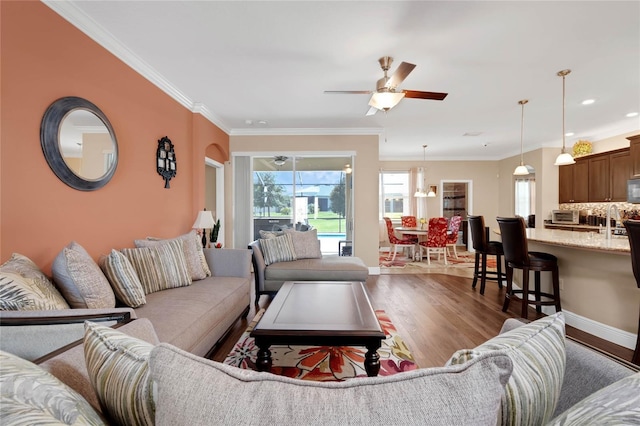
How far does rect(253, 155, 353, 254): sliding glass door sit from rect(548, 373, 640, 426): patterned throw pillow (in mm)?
5161

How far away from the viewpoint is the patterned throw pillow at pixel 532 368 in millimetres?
590

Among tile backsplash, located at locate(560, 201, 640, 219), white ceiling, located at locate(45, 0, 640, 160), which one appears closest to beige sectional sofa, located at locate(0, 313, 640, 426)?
white ceiling, located at locate(45, 0, 640, 160)

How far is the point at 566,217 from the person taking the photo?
20.8ft

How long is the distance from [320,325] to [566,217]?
699 cm

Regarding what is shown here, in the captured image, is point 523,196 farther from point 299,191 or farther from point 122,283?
point 122,283

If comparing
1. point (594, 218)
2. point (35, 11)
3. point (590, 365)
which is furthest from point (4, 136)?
point (594, 218)

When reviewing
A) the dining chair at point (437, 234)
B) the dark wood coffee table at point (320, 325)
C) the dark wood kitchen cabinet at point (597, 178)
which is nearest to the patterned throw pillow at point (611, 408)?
the dark wood coffee table at point (320, 325)

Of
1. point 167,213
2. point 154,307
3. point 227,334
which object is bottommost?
point 227,334

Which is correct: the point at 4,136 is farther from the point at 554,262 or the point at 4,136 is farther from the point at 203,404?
the point at 554,262

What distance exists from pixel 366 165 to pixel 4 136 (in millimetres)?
4638

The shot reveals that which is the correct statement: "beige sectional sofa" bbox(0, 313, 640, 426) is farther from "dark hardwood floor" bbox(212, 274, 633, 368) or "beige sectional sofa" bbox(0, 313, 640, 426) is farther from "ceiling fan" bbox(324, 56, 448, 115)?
"ceiling fan" bbox(324, 56, 448, 115)

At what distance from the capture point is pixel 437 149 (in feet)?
24.4

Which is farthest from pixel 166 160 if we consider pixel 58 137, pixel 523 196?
pixel 523 196

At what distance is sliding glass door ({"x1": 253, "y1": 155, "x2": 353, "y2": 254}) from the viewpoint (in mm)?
5699
